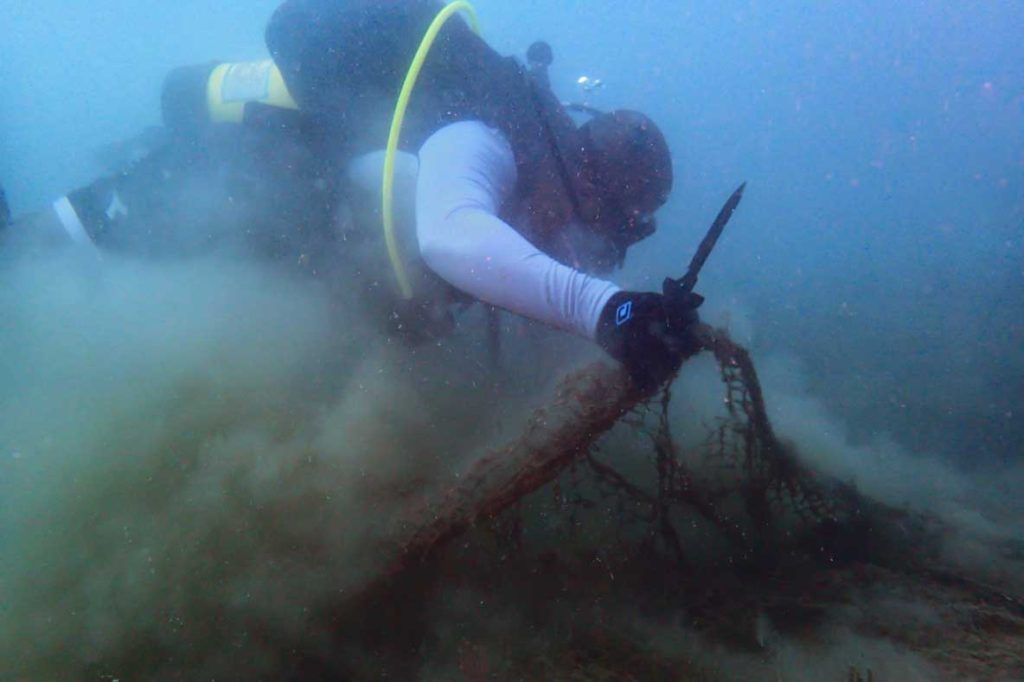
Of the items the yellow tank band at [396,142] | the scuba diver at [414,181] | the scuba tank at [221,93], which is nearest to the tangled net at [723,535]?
the scuba diver at [414,181]

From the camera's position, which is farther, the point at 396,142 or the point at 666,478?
the point at 666,478

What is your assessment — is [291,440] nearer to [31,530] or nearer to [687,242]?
[31,530]

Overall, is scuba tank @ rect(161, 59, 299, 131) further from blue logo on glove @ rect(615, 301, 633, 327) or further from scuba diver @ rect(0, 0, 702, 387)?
blue logo on glove @ rect(615, 301, 633, 327)

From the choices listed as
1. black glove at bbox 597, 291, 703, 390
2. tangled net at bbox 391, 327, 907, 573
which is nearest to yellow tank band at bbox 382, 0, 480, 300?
tangled net at bbox 391, 327, 907, 573

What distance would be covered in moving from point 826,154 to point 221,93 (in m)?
87.5

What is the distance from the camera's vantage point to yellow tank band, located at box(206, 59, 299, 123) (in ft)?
12.6

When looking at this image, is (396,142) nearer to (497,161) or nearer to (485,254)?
(497,161)

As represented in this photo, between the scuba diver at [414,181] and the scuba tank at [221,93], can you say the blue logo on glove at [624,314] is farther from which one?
the scuba tank at [221,93]

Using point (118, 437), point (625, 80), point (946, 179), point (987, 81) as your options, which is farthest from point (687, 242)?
point (987, 81)

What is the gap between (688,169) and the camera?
59.1 meters

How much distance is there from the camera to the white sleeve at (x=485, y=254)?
2.24 metres

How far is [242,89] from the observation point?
398cm

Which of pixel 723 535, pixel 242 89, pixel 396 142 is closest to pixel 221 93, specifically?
pixel 242 89

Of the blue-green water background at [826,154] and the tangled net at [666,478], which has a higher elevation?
the blue-green water background at [826,154]
